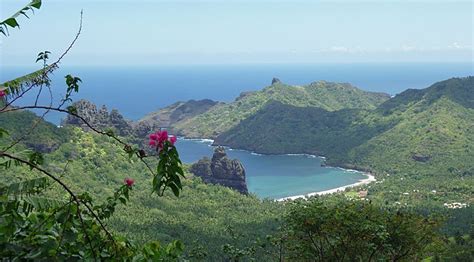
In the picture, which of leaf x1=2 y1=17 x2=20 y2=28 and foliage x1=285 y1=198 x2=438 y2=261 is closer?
leaf x1=2 y1=17 x2=20 y2=28

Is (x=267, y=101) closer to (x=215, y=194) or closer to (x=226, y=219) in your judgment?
(x=215, y=194)

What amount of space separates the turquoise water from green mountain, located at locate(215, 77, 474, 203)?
3.10 m

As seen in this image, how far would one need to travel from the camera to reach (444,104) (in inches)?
3910

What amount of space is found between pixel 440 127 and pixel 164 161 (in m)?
98.5

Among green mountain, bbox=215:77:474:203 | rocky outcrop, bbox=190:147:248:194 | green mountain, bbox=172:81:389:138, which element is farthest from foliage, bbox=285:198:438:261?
green mountain, bbox=172:81:389:138

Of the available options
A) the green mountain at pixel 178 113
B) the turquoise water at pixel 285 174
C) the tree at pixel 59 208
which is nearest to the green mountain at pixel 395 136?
the turquoise water at pixel 285 174

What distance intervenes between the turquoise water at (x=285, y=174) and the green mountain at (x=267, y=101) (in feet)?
49.6

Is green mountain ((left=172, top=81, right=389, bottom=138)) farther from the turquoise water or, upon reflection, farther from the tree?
the tree

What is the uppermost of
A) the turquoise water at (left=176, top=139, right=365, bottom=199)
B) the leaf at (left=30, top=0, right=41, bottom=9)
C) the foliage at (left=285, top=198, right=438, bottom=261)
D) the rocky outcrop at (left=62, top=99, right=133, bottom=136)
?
the leaf at (left=30, top=0, right=41, bottom=9)

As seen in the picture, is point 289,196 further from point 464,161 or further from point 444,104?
point 444,104

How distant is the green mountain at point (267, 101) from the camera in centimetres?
13038

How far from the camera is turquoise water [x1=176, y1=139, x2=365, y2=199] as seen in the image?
83000mm

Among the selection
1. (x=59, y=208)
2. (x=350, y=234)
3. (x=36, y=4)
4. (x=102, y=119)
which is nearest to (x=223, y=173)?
(x=102, y=119)

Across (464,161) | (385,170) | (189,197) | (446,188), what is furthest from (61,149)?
(464,161)
